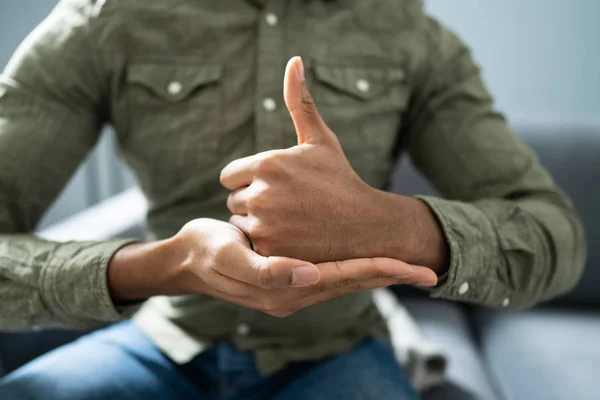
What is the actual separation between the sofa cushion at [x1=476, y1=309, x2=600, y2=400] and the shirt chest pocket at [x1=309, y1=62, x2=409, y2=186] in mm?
521

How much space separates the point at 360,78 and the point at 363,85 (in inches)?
0.4

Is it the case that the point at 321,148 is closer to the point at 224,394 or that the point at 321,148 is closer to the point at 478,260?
the point at 478,260

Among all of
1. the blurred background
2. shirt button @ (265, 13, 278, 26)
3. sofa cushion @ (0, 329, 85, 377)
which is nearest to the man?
shirt button @ (265, 13, 278, 26)

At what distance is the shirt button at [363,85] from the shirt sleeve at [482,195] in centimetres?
7

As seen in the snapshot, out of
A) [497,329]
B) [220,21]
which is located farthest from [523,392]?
[220,21]

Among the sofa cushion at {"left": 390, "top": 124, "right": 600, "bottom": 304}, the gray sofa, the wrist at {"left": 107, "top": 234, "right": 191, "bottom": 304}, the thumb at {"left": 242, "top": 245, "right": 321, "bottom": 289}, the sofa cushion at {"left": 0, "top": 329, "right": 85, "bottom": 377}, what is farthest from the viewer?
the sofa cushion at {"left": 390, "top": 124, "right": 600, "bottom": 304}

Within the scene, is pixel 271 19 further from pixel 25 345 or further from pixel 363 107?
pixel 25 345

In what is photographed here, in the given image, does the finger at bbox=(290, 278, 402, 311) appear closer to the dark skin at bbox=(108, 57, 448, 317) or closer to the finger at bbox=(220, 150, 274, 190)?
the dark skin at bbox=(108, 57, 448, 317)

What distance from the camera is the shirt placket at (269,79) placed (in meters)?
0.74

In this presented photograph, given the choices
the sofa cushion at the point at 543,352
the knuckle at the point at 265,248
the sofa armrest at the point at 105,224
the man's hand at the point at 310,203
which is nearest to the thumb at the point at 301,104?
the man's hand at the point at 310,203

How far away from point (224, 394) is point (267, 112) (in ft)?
1.29

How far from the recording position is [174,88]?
2.43 ft

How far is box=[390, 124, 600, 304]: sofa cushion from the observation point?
1.31 metres

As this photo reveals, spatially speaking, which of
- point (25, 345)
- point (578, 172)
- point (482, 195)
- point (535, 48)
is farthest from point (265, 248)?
point (535, 48)
